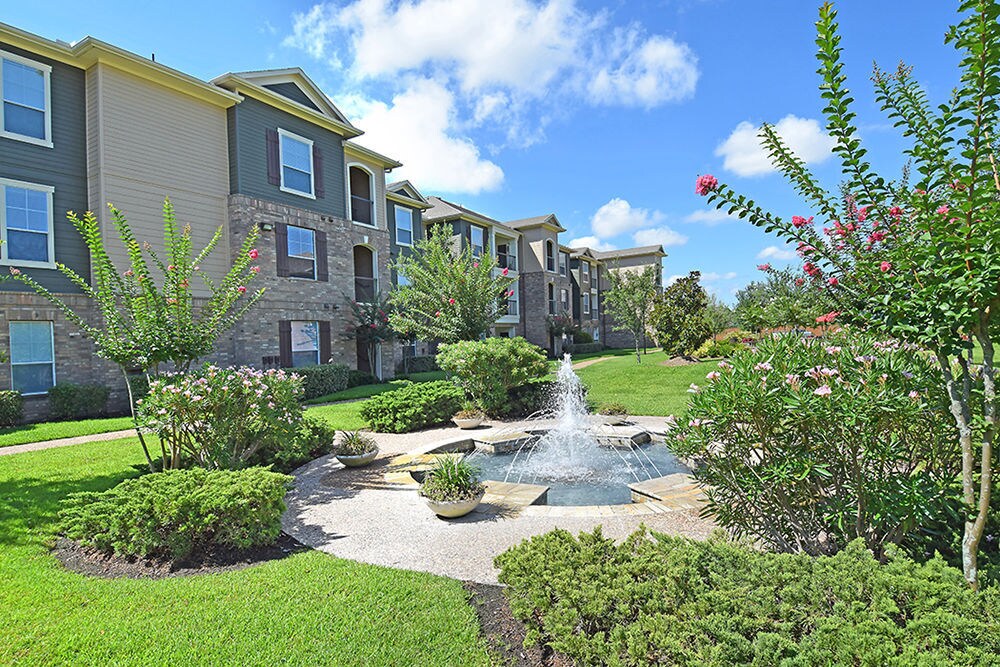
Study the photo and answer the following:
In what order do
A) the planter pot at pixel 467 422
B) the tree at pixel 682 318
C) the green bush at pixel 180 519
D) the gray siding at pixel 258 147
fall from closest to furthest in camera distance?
the green bush at pixel 180 519 → the planter pot at pixel 467 422 → the gray siding at pixel 258 147 → the tree at pixel 682 318

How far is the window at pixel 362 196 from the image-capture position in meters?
21.3

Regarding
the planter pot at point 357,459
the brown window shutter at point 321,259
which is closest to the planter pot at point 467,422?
the planter pot at point 357,459

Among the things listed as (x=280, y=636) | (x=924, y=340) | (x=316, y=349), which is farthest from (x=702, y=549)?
(x=316, y=349)

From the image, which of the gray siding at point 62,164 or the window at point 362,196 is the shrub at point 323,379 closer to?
the gray siding at point 62,164

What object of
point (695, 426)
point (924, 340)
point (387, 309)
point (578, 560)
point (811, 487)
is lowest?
point (578, 560)

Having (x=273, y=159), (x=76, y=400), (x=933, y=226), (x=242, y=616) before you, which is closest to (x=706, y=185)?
(x=933, y=226)

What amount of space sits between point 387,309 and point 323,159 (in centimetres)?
618

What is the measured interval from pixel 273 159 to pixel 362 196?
5235mm

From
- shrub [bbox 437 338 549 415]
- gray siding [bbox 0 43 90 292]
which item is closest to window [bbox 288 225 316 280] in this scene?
gray siding [bbox 0 43 90 292]

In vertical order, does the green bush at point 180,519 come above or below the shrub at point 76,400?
below

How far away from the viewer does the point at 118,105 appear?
13672 mm

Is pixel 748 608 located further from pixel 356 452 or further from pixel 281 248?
pixel 281 248

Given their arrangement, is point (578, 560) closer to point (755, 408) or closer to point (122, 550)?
point (755, 408)

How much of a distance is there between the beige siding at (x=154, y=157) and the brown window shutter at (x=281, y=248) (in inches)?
58.9
